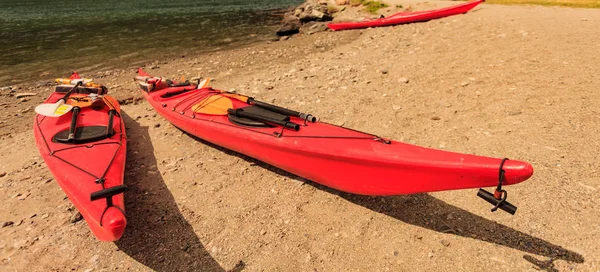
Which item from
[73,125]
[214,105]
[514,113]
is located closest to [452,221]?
[514,113]

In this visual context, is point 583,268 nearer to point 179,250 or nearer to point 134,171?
point 179,250

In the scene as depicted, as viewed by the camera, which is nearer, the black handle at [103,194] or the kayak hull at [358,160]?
the kayak hull at [358,160]

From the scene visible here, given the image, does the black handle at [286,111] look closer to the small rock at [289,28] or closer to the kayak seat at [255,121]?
the kayak seat at [255,121]

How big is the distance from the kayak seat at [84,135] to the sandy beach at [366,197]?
82 cm

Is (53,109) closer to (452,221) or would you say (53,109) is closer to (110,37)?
(452,221)

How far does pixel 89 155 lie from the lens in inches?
198

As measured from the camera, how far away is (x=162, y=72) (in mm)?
12891

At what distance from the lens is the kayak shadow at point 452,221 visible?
3.53 m

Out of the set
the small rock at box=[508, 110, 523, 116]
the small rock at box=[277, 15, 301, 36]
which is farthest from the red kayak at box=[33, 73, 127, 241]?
the small rock at box=[277, 15, 301, 36]

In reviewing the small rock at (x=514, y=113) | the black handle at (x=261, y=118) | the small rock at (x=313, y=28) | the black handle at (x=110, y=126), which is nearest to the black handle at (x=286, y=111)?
the black handle at (x=261, y=118)

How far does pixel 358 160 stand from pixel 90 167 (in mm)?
3933

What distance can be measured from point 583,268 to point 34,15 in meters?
43.1

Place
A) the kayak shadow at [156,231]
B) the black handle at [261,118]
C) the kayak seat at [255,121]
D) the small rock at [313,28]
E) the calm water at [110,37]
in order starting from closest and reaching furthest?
the kayak shadow at [156,231] < the black handle at [261,118] < the kayak seat at [255,121] < the calm water at [110,37] < the small rock at [313,28]

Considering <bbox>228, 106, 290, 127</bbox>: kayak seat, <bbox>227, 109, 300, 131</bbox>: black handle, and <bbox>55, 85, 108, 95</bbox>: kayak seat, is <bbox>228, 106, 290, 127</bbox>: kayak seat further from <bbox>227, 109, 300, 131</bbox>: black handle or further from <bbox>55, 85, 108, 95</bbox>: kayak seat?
<bbox>55, 85, 108, 95</bbox>: kayak seat
